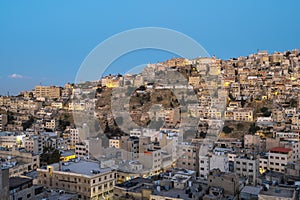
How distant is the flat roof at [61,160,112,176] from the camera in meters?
8.07

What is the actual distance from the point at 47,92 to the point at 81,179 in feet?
98.3

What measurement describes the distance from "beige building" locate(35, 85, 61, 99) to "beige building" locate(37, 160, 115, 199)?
93.5 feet

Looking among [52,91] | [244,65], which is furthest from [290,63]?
[52,91]

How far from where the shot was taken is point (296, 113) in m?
17.8

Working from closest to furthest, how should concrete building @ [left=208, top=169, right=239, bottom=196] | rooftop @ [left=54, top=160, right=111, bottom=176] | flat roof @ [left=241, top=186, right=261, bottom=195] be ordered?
1. flat roof @ [left=241, top=186, right=261, bottom=195]
2. concrete building @ [left=208, top=169, right=239, bottom=196]
3. rooftop @ [left=54, top=160, right=111, bottom=176]

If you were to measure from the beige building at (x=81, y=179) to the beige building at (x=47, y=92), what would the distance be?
1122 inches

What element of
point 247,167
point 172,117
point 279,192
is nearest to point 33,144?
point 247,167

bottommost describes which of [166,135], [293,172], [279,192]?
[293,172]

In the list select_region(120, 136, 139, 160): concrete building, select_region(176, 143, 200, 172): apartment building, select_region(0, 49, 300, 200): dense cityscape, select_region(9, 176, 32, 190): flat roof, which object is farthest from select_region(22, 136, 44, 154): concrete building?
select_region(9, 176, 32, 190): flat roof

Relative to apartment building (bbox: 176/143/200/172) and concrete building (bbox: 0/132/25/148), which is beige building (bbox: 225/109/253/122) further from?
concrete building (bbox: 0/132/25/148)

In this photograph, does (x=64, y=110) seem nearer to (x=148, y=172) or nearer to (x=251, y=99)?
(x=251, y=99)

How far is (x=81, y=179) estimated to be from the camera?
25.6 feet

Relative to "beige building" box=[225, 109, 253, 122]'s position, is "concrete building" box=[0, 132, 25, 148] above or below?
below

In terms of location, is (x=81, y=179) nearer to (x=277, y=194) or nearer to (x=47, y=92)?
(x=277, y=194)
